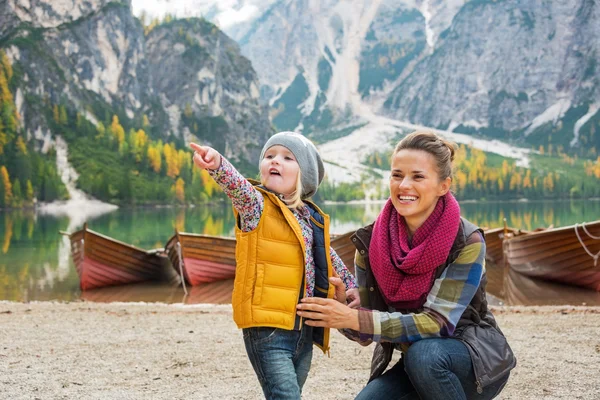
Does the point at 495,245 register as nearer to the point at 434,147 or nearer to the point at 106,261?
the point at 106,261

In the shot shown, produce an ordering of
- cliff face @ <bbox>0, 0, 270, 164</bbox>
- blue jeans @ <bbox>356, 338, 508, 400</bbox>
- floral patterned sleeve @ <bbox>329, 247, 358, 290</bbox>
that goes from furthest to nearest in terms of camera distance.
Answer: cliff face @ <bbox>0, 0, 270, 164</bbox> → floral patterned sleeve @ <bbox>329, 247, 358, 290</bbox> → blue jeans @ <bbox>356, 338, 508, 400</bbox>

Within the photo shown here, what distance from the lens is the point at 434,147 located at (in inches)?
121

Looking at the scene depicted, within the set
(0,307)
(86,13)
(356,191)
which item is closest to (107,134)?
(86,13)

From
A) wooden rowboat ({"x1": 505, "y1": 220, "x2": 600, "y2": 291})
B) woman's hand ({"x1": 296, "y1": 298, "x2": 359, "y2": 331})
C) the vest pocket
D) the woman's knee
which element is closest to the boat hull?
wooden rowboat ({"x1": 505, "y1": 220, "x2": 600, "y2": 291})

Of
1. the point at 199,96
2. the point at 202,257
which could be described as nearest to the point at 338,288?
the point at 202,257

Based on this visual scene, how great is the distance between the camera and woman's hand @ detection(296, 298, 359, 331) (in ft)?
9.59

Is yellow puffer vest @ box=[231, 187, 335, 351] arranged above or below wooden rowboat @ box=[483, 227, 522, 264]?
above

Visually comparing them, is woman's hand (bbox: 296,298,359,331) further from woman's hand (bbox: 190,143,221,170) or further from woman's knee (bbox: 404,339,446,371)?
woman's hand (bbox: 190,143,221,170)

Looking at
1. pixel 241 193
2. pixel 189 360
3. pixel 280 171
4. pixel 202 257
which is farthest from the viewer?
pixel 202 257

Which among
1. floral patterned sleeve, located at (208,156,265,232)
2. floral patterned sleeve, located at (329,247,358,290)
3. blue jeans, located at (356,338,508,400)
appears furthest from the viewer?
floral patterned sleeve, located at (329,247,358,290)

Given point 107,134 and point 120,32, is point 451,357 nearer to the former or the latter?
point 107,134

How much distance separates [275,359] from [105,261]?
15.1m

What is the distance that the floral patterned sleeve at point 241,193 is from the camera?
9.78 feet

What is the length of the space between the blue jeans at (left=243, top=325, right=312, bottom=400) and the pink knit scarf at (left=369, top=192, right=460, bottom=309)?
1.99 feet
